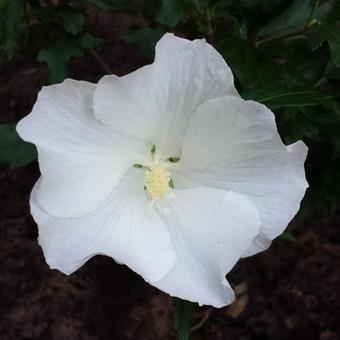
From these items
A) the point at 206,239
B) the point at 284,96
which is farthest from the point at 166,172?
the point at 284,96

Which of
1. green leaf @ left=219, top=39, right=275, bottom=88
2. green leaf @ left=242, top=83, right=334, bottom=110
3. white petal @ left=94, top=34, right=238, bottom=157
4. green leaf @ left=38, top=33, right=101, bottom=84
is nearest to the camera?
white petal @ left=94, top=34, right=238, bottom=157

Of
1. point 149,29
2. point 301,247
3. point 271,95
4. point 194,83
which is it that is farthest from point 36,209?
point 301,247

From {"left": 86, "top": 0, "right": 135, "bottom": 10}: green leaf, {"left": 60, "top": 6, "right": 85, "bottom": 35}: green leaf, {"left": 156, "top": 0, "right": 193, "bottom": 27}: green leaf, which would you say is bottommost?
{"left": 60, "top": 6, "right": 85, "bottom": 35}: green leaf

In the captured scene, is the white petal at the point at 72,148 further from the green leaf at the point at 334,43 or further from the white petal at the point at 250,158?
the green leaf at the point at 334,43

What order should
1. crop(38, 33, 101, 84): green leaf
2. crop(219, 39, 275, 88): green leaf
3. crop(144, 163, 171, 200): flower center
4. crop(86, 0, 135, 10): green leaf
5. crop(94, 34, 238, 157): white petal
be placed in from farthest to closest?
crop(38, 33, 101, 84): green leaf, crop(86, 0, 135, 10): green leaf, crop(219, 39, 275, 88): green leaf, crop(144, 163, 171, 200): flower center, crop(94, 34, 238, 157): white petal

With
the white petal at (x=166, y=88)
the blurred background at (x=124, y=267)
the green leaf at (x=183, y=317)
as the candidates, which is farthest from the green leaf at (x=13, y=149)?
the green leaf at (x=183, y=317)

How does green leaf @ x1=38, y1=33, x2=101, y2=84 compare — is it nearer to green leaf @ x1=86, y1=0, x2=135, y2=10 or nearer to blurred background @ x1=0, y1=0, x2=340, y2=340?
blurred background @ x1=0, y1=0, x2=340, y2=340

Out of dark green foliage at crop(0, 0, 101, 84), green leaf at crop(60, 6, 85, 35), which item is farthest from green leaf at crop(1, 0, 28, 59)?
green leaf at crop(60, 6, 85, 35)
